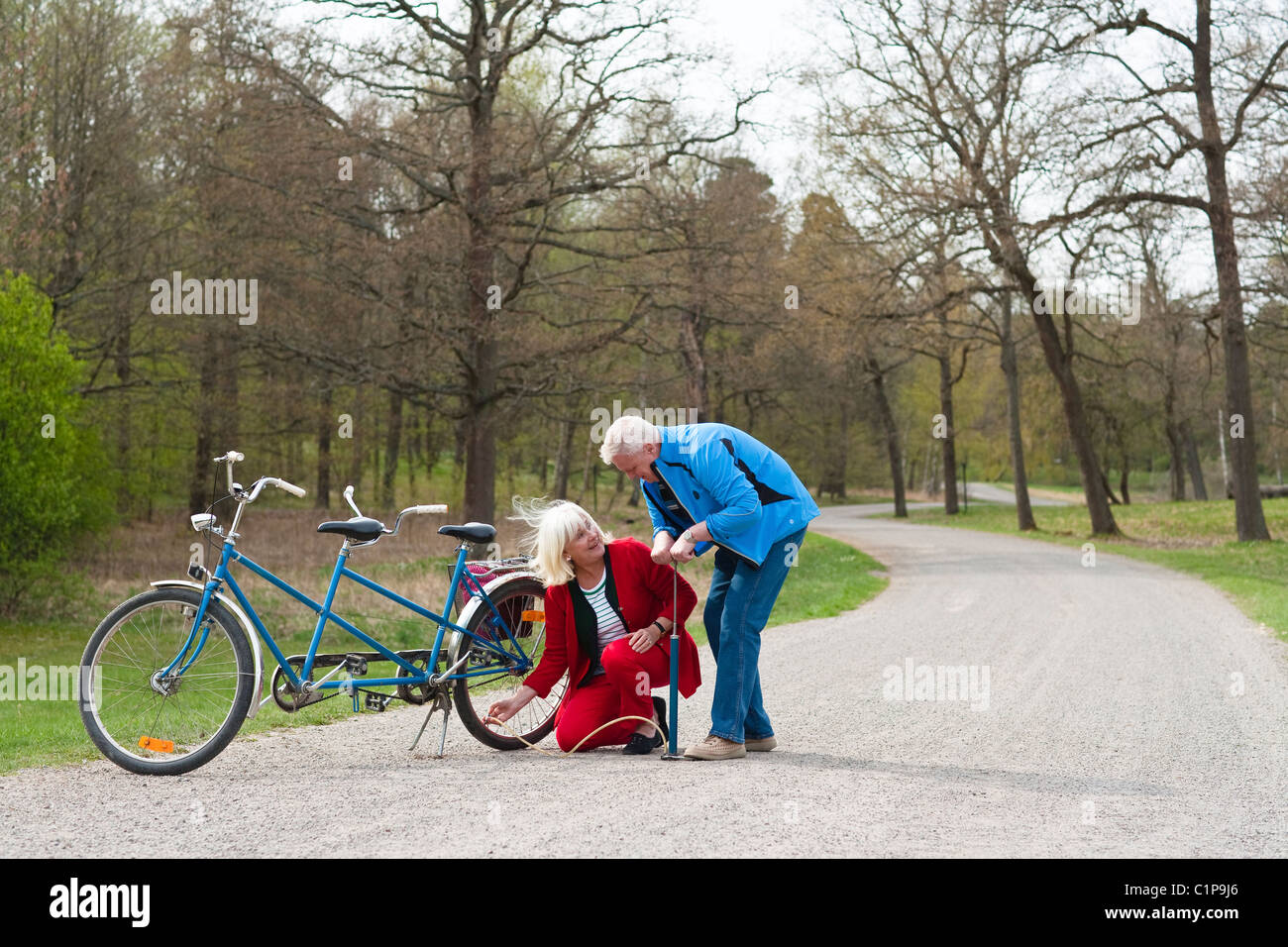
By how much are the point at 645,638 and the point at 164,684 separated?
2343 millimetres

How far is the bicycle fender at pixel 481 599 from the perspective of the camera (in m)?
6.14

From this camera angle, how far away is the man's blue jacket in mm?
5734

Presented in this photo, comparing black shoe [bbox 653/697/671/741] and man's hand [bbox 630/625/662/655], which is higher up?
man's hand [bbox 630/625/662/655]

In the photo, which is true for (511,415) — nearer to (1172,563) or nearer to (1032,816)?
(1172,563)

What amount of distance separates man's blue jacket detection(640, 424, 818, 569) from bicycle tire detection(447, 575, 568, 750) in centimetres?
97

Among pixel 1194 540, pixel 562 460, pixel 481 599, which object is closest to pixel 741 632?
pixel 481 599

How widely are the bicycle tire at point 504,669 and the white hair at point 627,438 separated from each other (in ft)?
3.84

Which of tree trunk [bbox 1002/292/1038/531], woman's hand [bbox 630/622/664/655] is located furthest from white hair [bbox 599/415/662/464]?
→ tree trunk [bbox 1002/292/1038/531]

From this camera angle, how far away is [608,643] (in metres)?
6.28

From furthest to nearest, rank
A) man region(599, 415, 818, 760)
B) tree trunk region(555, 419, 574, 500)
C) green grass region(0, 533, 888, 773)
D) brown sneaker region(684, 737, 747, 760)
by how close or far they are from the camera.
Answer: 1. tree trunk region(555, 419, 574, 500)
2. green grass region(0, 533, 888, 773)
3. brown sneaker region(684, 737, 747, 760)
4. man region(599, 415, 818, 760)

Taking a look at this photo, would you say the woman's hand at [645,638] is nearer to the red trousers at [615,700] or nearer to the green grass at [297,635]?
the red trousers at [615,700]

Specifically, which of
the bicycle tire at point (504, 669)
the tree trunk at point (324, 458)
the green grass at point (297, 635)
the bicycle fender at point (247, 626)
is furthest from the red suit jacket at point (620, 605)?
the tree trunk at point (324, 458)

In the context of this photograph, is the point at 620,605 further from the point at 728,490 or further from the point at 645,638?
the point at 728,490

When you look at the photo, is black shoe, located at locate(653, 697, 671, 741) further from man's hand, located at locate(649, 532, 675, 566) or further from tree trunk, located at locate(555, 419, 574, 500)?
tree trunk, located at locate(555, 419, 574, 500)
